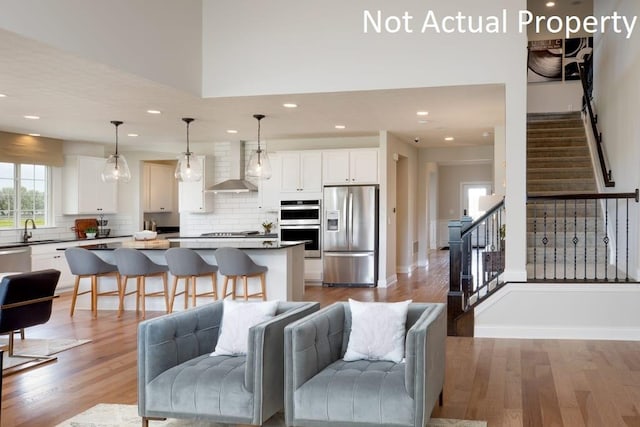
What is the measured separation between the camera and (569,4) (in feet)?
37.8

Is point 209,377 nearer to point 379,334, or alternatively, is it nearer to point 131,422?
point 131,422

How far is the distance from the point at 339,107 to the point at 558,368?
3.98 meters

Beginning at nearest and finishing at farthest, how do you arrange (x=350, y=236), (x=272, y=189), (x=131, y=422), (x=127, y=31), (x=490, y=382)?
(x=131, y=422), (x=490, y=382), (x=127, y=31), (x=350, y=236), (x=272, y=189)

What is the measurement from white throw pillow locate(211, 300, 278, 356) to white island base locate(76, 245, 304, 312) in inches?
129

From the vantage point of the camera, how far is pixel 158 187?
12711mm

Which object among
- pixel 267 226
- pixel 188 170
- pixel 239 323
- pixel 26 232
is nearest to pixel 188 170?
pixel 188 170

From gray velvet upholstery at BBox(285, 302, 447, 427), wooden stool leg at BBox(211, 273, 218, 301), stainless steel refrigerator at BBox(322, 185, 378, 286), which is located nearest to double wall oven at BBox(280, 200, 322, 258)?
stainless steel refrigerator at BBox(322, 185, 378, 286)

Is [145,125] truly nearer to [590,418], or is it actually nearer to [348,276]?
[348,276]

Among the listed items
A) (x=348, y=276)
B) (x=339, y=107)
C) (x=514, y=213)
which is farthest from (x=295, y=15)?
(x=348, y=276)

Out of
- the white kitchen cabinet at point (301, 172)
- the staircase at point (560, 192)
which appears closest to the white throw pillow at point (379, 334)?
the staircase at point (560, 192)

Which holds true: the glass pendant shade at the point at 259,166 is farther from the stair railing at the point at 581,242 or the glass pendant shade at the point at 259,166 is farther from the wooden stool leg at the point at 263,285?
the stair railing at the point at 581,242

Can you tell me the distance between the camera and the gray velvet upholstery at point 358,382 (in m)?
3.25

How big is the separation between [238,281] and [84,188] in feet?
14.4

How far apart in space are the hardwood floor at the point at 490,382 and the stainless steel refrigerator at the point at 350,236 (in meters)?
3.98
